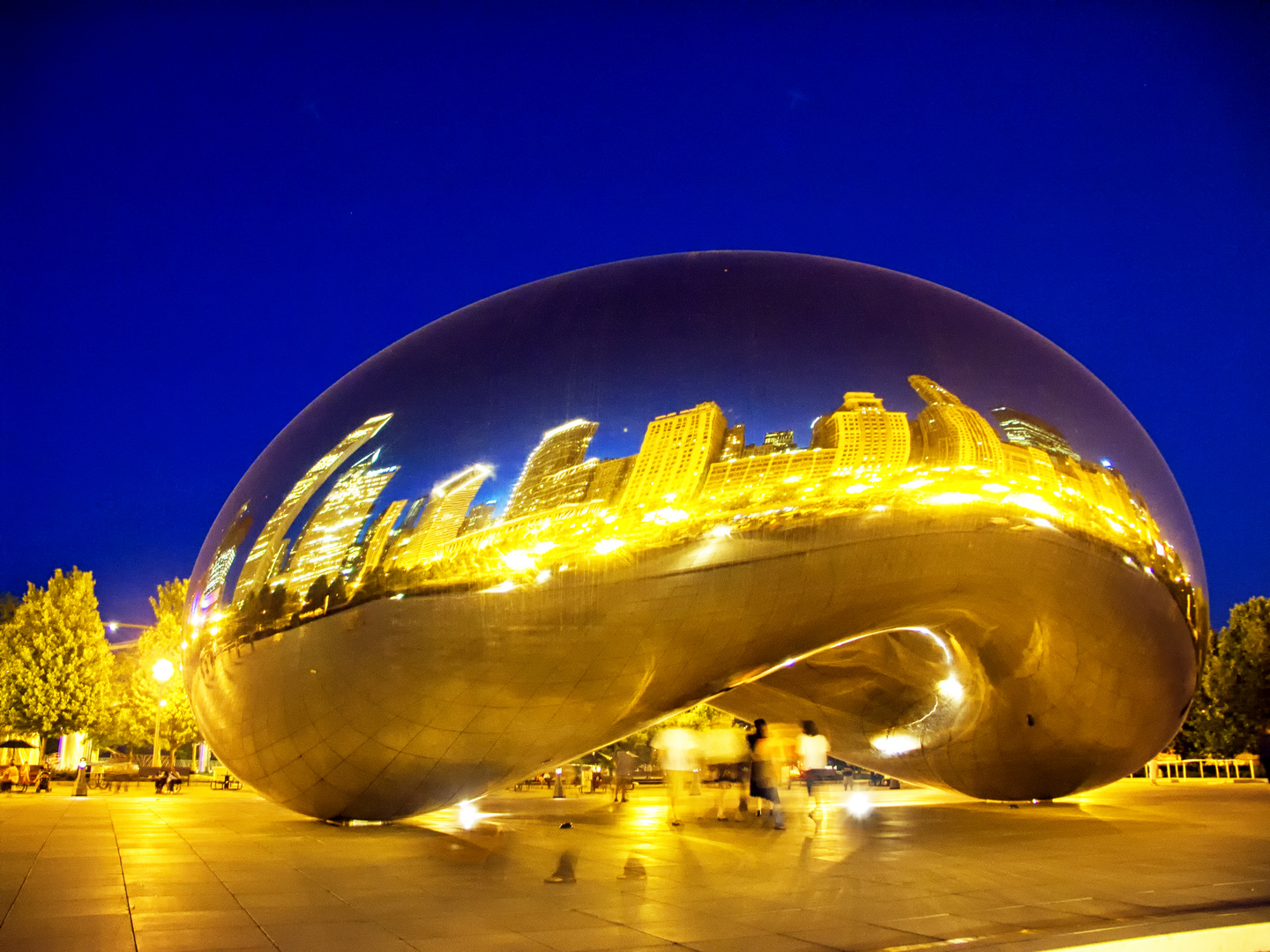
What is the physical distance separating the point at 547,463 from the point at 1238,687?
42.2m

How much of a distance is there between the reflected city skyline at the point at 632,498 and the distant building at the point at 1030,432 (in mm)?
18

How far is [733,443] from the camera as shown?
6758 mm

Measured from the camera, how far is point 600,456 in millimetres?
6727

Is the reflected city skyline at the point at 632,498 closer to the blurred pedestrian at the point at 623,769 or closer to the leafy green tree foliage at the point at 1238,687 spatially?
the blurred pedestrian at the point at 623,769

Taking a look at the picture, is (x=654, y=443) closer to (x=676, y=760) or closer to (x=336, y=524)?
(x=336, y=524)

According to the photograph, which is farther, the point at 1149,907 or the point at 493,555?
the point at 493,555

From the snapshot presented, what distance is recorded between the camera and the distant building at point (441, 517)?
678 cm

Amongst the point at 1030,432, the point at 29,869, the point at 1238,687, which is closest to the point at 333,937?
the point at 29,869

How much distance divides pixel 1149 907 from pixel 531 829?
5984 mm

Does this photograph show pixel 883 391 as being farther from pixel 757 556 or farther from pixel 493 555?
pixel 493 555

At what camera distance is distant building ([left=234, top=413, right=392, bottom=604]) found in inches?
292

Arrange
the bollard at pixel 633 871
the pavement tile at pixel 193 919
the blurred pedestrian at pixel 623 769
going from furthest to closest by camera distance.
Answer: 1. the blurred pedestrian at pixel 623 769
2. the bollard at pixel 633 871
3. the pavement tile at pixel 193 919

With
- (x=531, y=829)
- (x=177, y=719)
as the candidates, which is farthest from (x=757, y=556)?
(x=177, y=719)

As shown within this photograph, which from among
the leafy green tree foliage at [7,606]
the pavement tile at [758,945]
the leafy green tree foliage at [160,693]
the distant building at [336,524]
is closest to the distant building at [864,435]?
the distant building at [336,524]
